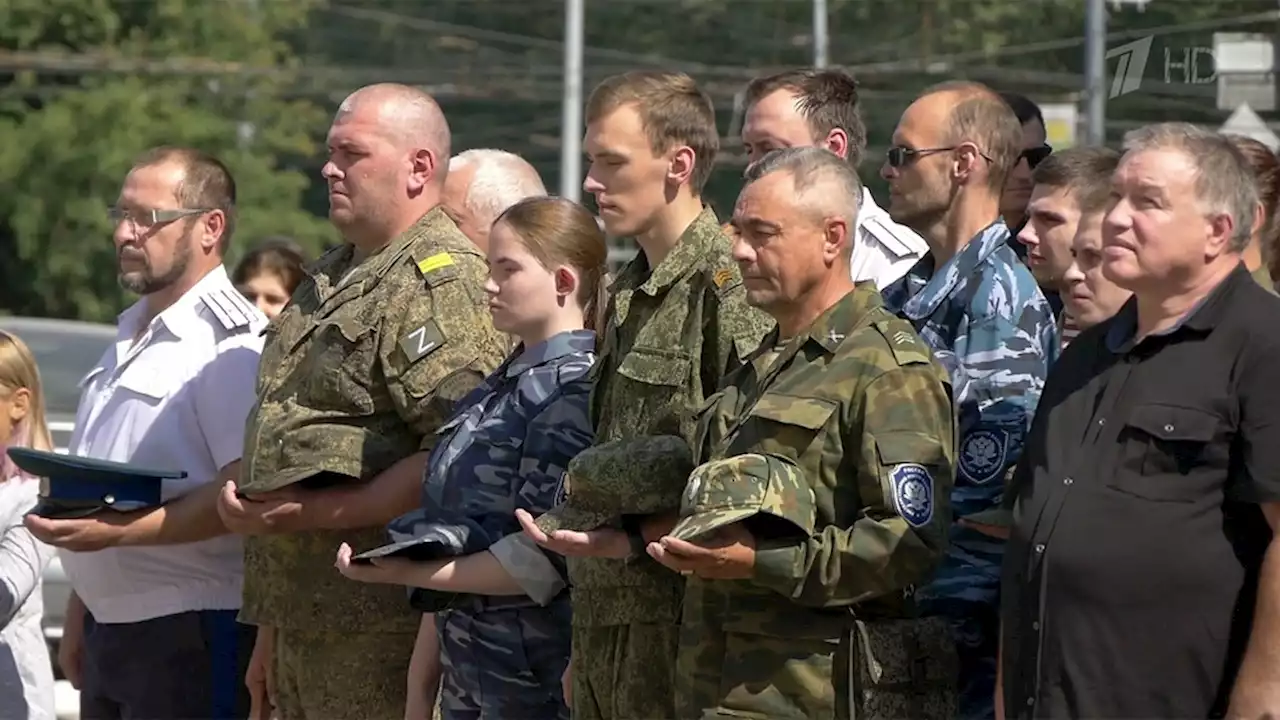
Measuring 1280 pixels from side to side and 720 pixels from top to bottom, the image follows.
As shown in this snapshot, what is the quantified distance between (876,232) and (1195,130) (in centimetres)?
145

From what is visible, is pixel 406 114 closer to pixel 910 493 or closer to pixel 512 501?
pixel 512 501

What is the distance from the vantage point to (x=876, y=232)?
484cm

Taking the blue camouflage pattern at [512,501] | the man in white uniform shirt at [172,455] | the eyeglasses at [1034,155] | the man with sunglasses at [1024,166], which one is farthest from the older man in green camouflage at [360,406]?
the eyeglasses at [1034,155]

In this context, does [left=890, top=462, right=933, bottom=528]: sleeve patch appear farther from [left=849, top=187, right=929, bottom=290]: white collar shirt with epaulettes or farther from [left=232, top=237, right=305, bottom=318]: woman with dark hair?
[left=232, top=237, right=305, bottom=318]: woman with dark hair

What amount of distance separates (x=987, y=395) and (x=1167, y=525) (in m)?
0.65

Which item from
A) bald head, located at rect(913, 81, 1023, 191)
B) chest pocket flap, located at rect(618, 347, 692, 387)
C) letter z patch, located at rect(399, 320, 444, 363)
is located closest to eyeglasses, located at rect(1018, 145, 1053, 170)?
bald head, located at rect(913, 81, 1023, 191)

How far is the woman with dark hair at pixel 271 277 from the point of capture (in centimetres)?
705

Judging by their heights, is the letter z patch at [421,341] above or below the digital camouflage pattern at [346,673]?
above

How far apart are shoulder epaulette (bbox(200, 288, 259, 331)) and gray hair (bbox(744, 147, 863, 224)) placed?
6.27 feet

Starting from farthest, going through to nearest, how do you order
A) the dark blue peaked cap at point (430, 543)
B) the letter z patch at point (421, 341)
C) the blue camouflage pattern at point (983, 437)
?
the letter z patch at point (421, 341) → the dark blue peaked cap at point (430, 543) → the blue camouflage pattern at point (983, 437)

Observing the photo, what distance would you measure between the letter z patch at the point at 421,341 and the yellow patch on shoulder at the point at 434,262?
0.46 ft

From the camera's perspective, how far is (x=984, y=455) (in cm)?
386

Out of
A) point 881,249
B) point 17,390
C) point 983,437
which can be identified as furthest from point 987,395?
point 17,390

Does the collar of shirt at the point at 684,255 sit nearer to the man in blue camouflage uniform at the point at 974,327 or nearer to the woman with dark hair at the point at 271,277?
the man in blue camouflage uniform at the point at 974,327
